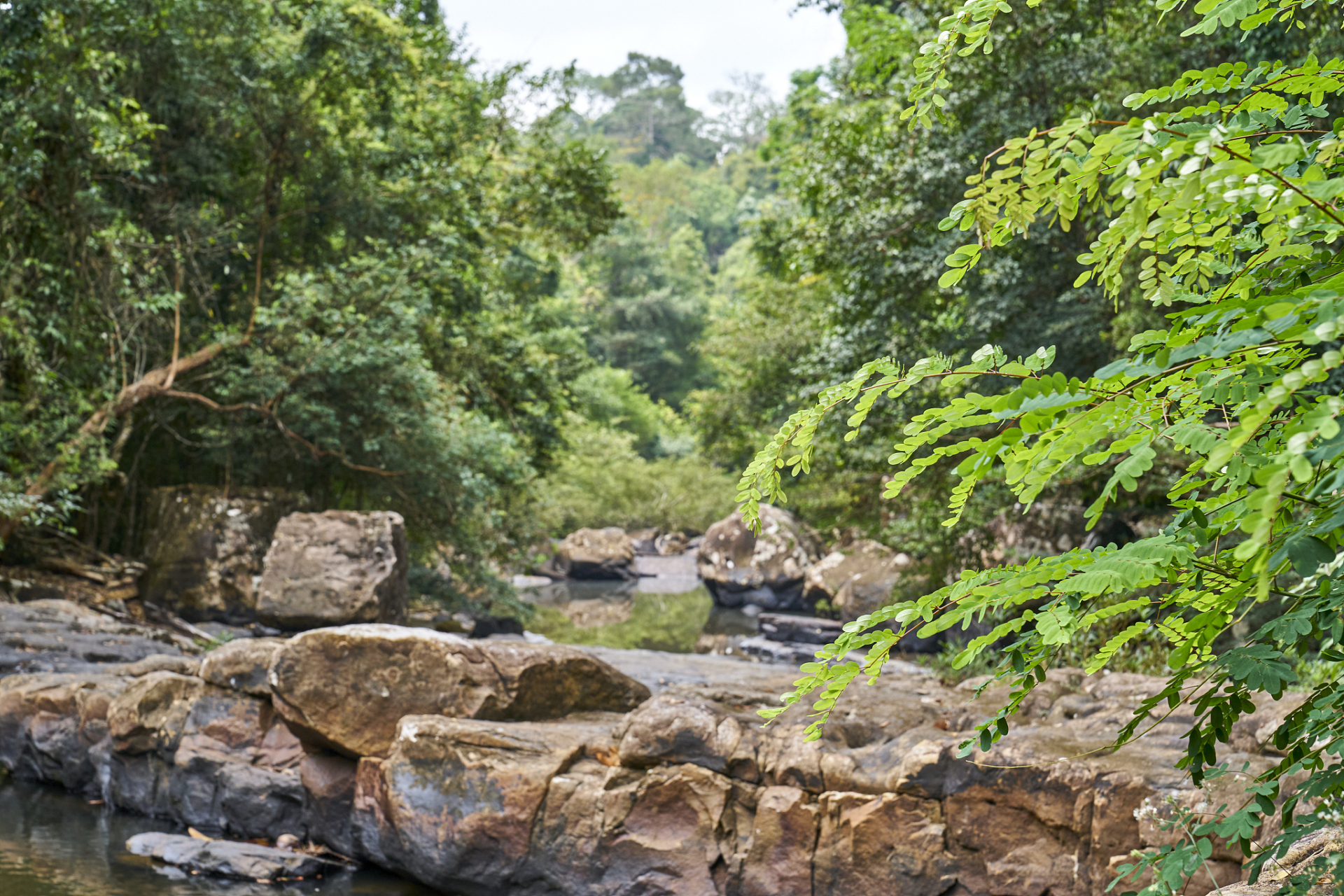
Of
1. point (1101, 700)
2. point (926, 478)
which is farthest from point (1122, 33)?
point (1101, 700)

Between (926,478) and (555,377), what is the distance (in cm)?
682

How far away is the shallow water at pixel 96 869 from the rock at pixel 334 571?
378 cm

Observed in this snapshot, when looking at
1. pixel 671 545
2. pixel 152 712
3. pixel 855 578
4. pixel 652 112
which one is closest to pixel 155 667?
pixel 152 712

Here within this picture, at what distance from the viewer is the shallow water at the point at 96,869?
5465 millimetres

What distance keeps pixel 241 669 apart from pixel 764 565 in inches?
547

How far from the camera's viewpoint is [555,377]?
15.7 meters

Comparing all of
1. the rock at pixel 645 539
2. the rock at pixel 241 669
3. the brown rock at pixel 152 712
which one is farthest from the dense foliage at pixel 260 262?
the rock at pixel 645 539

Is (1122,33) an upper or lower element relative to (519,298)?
upper

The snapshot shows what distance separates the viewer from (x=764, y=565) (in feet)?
65.7

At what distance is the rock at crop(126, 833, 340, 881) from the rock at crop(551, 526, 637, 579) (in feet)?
61.3

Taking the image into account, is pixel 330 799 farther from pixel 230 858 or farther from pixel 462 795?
pixel 462 795

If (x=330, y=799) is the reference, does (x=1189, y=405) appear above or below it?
above

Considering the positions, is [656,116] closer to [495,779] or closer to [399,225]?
[399,225]

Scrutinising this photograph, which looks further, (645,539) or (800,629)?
(645,539)
